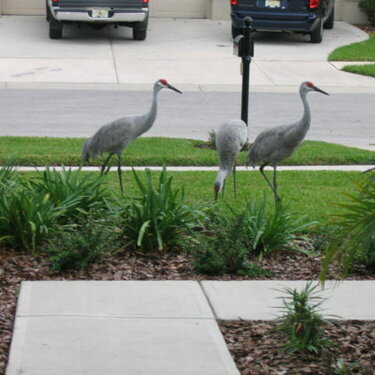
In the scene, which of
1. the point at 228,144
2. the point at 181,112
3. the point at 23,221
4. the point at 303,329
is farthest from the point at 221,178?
the point at 181,112

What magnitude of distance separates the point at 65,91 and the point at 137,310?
11.7m

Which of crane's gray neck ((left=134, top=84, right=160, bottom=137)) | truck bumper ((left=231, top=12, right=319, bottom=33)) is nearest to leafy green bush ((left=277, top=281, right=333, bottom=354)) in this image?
crane's gray neck ((left=134, top=84, right=160, bottom=137))

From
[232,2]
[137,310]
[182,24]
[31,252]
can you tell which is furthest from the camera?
[182,24]

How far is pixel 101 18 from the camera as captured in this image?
22.1m

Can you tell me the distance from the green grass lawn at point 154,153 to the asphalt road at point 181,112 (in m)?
0.87

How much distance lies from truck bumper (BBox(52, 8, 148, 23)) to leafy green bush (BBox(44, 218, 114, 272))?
14.2 meters

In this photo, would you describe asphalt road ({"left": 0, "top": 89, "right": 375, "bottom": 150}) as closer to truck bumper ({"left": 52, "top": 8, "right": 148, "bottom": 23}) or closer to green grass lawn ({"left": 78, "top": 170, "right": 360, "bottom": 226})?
green grass lawn ({"left": 78, "top": 170, "right": 360, "bottom": 226})

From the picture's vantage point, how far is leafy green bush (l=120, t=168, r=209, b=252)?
8414 millimetres

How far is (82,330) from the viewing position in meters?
6.57

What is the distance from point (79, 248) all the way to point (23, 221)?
69 cm

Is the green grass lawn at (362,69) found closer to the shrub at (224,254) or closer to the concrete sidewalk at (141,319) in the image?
the shrub at (224,254)

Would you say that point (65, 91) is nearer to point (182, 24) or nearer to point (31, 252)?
point (182, 24)

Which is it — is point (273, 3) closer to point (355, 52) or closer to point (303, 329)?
point (355, 52)

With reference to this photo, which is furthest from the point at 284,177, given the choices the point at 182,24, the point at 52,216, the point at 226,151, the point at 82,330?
the point at 182,24
